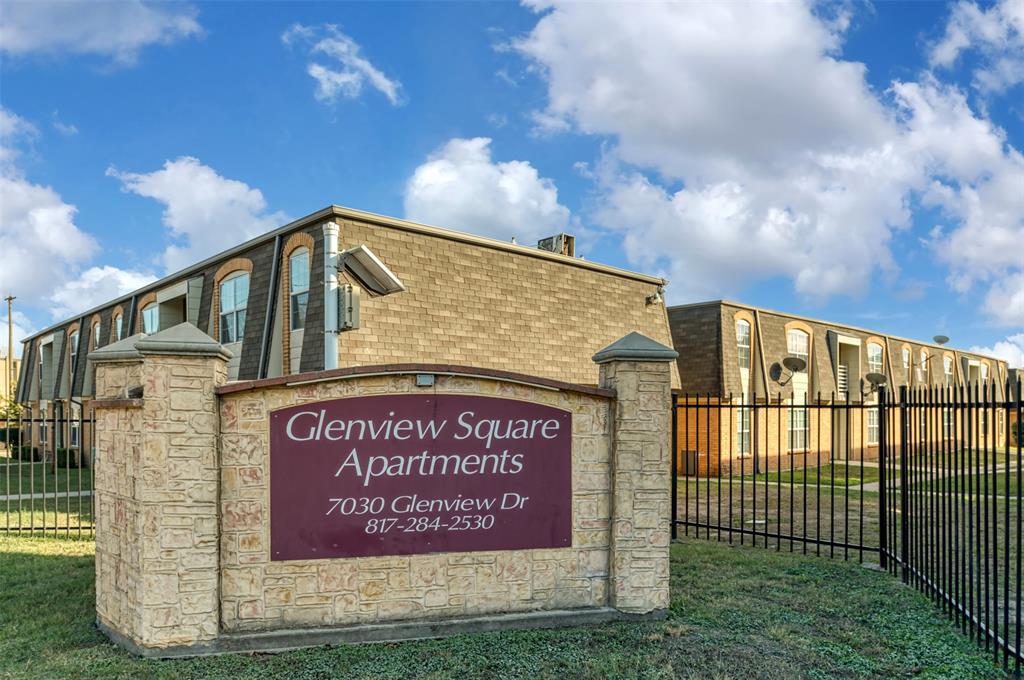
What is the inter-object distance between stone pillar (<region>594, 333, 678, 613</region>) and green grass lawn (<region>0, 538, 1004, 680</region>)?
38 centimetres

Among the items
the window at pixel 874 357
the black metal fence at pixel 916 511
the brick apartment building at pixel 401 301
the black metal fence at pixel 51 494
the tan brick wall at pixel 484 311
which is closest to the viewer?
the black metal fence at pixel 916 511

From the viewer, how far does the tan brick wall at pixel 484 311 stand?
13891 mm

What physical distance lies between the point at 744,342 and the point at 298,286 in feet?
54.2

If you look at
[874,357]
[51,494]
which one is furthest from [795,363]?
[51,494]

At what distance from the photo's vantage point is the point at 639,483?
22.0 feet

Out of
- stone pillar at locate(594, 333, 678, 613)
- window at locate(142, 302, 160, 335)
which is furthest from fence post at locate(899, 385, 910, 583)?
window at locate(142, 302, 160, 335)

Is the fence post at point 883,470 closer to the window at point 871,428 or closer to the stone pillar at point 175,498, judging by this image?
the stone pillar at point 175,498

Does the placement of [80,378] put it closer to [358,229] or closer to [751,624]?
[358,229]

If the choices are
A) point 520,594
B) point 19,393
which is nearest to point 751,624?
→ point 520,594

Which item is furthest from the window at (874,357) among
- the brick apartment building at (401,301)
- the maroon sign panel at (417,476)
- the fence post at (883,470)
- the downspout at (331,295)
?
the maroon sign panel at (417,476)

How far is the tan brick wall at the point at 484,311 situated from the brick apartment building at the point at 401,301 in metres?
0.03

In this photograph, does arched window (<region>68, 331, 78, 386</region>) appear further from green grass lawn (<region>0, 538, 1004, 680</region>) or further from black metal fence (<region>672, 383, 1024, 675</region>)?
black metal fence (<region>672, 383, 1024, 675</region>)

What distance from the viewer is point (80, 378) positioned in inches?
1112

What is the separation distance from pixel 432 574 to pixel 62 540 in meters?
8.36
